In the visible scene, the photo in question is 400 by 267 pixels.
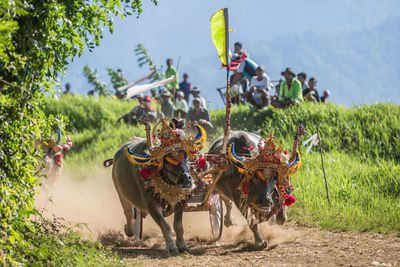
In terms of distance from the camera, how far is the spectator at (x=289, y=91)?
50.9 ft

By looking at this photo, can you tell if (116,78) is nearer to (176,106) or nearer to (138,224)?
(176,106)

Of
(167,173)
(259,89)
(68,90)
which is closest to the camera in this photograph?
(167,173)

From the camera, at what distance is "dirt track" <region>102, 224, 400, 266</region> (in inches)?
287

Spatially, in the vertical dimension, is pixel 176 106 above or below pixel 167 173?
above

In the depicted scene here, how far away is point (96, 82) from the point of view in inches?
1024

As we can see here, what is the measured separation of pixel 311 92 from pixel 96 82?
11.9 metres

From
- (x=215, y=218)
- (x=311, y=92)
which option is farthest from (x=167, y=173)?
(x=311, y=92)

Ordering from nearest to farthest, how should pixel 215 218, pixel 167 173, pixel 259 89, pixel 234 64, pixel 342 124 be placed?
pixel 167 173 → pixel 234 64 → pixel 215 218 → pixel 342 124 → pixel 259 89

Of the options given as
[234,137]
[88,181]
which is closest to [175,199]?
[234,137]

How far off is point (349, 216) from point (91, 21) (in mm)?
5767

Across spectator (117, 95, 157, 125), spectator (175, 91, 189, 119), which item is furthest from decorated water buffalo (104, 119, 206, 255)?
spectator (175, 91, 189, 119)

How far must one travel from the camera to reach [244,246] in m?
8.49

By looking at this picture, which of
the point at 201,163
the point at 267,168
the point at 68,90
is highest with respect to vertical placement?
the point at 68,90

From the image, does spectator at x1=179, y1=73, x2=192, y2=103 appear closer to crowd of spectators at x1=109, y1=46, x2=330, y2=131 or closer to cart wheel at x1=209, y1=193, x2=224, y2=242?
crowd of spectators at x1=109, y1=46, x2=330, y2=131
